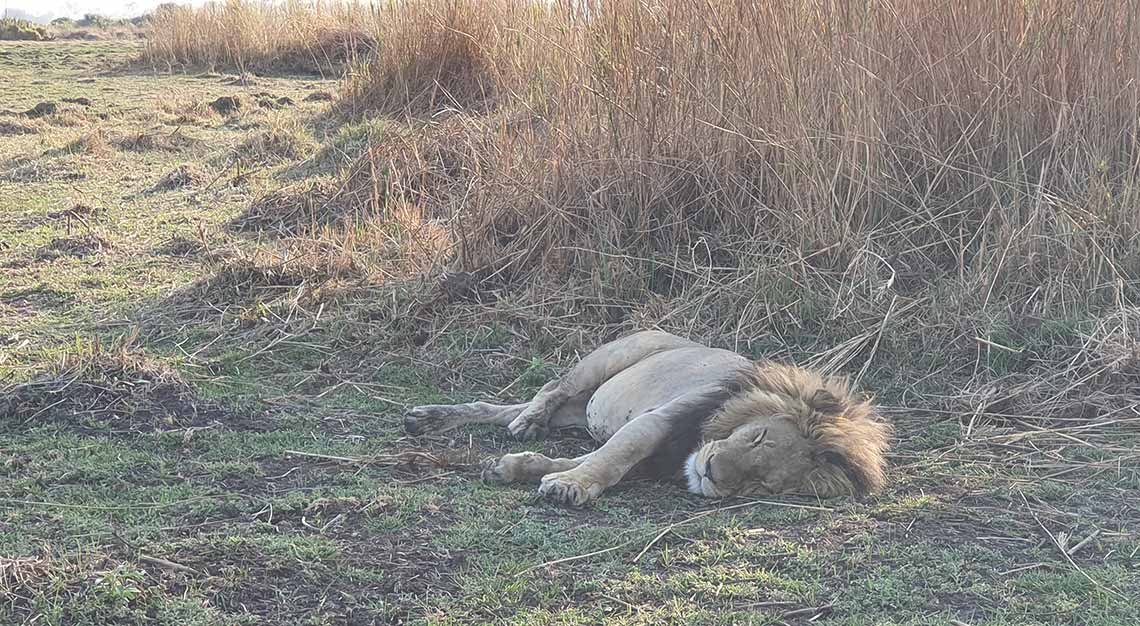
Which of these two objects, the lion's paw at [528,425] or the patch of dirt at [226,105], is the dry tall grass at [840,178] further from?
the patch of dirt at [226,105]

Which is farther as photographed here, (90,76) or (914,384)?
(90,76)

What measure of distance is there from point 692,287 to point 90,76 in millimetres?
12025

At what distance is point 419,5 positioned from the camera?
27.9 ft

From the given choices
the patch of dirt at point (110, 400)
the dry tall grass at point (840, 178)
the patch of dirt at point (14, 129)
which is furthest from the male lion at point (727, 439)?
the patch of dirt at point (14, 129)

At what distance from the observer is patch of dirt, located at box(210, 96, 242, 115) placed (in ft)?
38.0

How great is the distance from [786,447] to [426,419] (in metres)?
1.30

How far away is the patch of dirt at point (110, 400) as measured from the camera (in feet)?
12.4

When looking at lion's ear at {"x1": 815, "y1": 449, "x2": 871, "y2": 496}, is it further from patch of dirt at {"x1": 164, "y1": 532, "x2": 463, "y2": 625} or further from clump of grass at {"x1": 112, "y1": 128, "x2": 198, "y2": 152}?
clump of grass at {"x1": 112, "y1": 128, "x2": 198, "y2": 152}

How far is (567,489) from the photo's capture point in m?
3.27

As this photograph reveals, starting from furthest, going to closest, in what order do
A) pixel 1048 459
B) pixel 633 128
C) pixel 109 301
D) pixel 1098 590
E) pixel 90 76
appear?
pixel 90 76, pixel 109 301, pixel 633 128, pixel 1048 459, pixel 1098 590

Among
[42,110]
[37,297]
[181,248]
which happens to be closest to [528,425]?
[37,297]

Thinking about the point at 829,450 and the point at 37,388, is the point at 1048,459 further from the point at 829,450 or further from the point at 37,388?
the point at 37,388

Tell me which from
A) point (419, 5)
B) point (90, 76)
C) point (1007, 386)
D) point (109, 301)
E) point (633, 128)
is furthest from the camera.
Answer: point (90, 76)

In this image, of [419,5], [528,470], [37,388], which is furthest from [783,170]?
[419,5]
